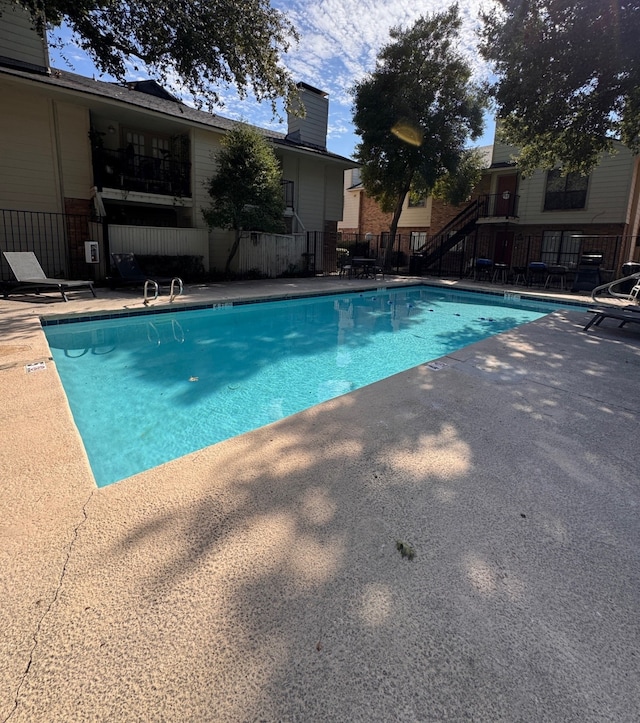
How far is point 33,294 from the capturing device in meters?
9.25

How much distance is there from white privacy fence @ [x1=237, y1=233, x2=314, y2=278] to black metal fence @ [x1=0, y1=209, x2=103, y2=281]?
4.84 metres

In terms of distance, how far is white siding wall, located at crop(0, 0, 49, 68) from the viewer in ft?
35.7

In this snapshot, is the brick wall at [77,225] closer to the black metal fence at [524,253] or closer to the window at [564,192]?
the black metal fence at [524,253]

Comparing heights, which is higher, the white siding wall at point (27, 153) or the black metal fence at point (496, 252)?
the white siding wall at point (27, 153)

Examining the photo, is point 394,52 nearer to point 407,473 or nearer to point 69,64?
point 69,64

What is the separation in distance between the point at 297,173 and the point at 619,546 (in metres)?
18.0

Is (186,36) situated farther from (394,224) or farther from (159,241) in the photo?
(394,224)

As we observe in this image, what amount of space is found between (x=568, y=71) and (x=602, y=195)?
8.65 meters

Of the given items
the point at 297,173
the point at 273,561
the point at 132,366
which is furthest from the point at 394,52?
the point at 273,561

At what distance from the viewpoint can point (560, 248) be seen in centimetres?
1833

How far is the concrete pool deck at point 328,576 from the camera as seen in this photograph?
1253mm

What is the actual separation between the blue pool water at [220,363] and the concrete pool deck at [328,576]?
97 centimetres

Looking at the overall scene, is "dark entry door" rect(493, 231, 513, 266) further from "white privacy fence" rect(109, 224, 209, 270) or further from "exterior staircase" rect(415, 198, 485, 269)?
"white privacy fence" rect(109, 224, 209, 270)

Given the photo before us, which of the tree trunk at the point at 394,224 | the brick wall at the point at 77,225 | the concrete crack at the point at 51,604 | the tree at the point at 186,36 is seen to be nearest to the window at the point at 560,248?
the tree trunk at the point at 394,224
